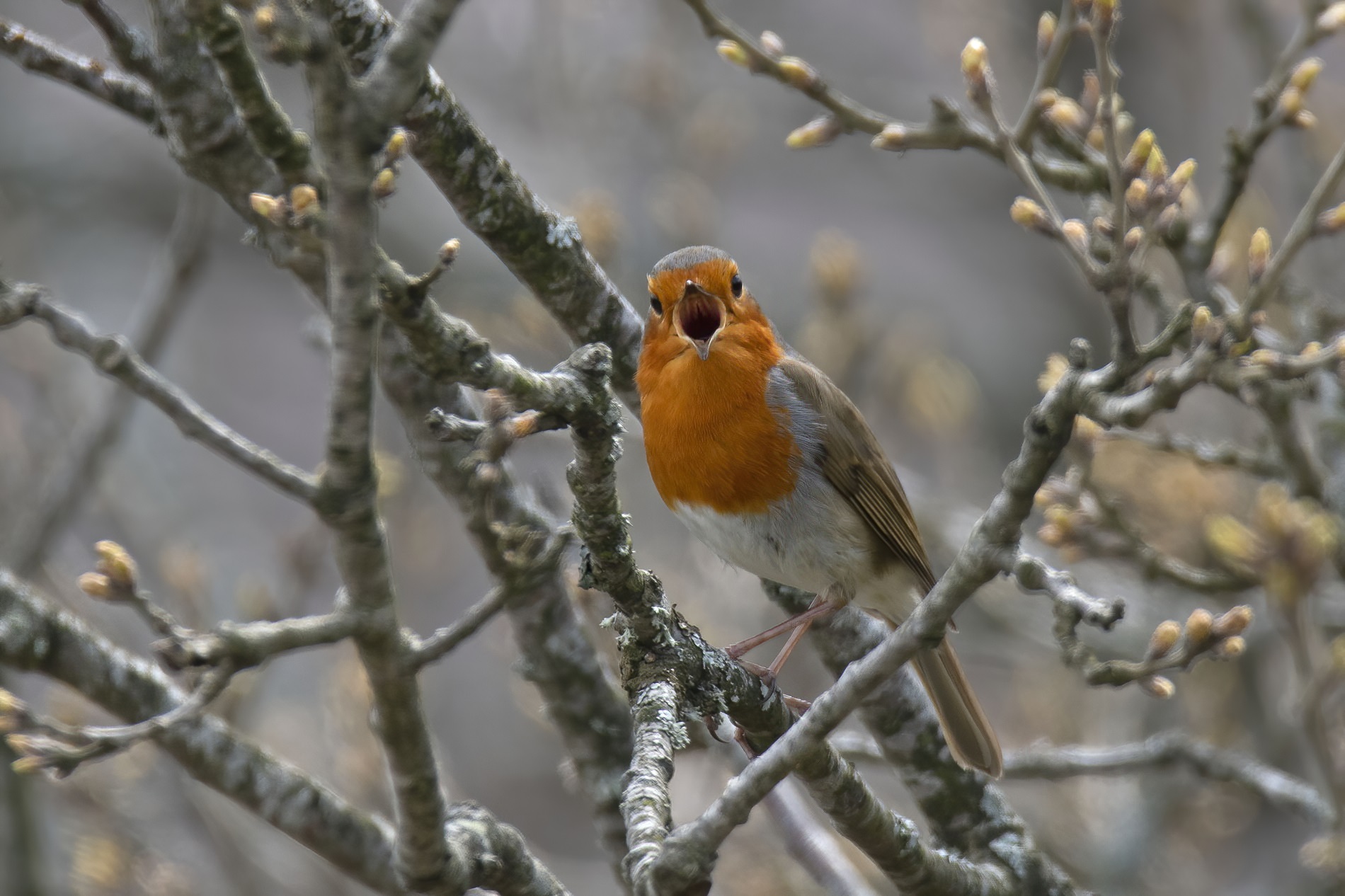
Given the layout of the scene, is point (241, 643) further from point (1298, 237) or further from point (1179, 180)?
point (1298, 237)

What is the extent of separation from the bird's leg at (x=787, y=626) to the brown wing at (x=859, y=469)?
0.29 meters

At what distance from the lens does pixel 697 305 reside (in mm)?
3418

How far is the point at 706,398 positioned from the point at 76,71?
5.24 feet

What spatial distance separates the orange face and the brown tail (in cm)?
72

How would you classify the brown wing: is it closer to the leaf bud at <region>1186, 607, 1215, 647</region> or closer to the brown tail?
the brown tail

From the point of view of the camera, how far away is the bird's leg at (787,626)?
3.08 metres

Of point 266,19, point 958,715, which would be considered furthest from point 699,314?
point 266,19

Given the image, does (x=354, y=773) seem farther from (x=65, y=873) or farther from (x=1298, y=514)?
(x=1298, y=514)

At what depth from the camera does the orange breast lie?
Result: 321 centimetres

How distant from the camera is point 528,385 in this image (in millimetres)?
1924

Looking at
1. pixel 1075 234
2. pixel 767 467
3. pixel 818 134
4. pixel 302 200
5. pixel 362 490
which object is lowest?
pixel 362 490

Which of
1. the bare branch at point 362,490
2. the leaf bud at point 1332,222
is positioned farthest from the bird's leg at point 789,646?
the leaf bud at point 1332,222

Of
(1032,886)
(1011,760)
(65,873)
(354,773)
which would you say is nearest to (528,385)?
(1032,886)

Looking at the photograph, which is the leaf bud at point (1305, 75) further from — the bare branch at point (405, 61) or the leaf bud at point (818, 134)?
the bare branch at point (405, 61)
